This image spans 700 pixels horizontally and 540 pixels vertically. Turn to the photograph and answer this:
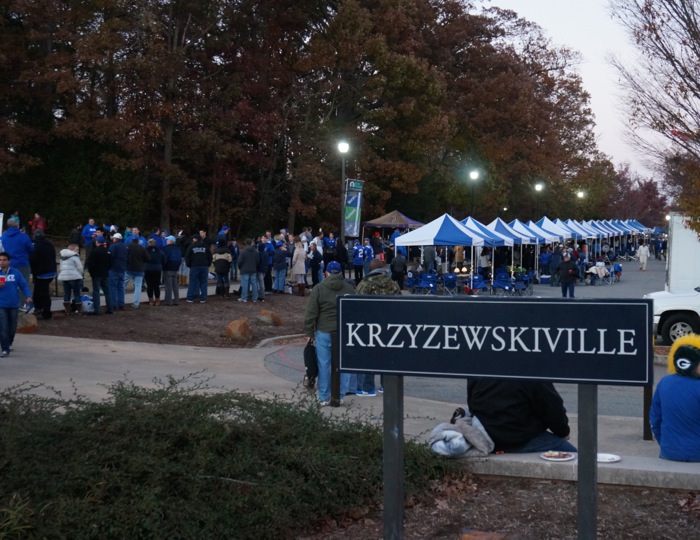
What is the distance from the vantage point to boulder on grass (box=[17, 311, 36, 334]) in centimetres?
1591

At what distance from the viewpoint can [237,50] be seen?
130ft

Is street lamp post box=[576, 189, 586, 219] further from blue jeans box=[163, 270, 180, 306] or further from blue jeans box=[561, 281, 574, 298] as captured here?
blue jeans box=[163, 270, 180, 306]

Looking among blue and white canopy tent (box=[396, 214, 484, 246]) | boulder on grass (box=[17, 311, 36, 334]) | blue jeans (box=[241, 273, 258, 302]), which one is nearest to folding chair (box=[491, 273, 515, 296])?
blue and white canopy tent (box=[396, 214, 484, 246])

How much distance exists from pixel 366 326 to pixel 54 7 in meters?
30.6

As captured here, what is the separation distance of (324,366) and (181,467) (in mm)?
5269

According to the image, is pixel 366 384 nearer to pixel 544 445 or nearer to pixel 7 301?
pixel 544 445

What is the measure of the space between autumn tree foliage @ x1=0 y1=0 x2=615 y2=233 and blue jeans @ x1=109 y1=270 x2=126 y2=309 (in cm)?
1359

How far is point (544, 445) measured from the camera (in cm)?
690

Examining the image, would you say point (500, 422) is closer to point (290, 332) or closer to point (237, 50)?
point (290, 332)

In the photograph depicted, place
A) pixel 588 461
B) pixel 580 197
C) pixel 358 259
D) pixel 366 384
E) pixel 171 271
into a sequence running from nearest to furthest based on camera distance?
pixel 588 461, pixel 366 384, pixel 171 271, pixel 358 259, pixel 580 197

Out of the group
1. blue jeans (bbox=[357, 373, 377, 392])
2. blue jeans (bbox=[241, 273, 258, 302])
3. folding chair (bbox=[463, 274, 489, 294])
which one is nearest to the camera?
blue jeans (bbox=[357, 373, 377, 392])

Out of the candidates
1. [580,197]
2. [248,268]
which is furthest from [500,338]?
[580,197]

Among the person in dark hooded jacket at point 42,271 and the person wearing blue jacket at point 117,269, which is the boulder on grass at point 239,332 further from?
the person in dark hooded jacket at point 42,271

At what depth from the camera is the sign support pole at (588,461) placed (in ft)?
13.8
